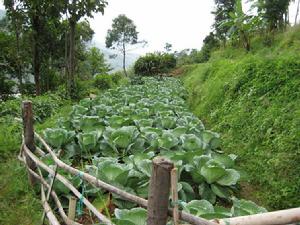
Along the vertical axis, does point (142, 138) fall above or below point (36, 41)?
below

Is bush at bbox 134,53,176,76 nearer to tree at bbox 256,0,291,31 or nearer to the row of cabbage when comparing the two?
tree at bbox 256,0,291,31

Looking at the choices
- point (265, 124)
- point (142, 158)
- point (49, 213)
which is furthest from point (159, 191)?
point (265, 124)

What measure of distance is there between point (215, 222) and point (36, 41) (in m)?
14.8

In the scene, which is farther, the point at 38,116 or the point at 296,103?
the point at 38,116

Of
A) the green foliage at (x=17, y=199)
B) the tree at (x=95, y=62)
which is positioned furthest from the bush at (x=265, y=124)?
the tree at (x=95, y=62)

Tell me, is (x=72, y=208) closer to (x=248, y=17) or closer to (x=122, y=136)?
(x=122, y=136)

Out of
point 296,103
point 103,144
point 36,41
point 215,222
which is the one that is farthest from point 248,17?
point 215,222

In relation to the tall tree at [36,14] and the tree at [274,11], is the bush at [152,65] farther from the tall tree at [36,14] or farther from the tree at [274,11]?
the tree at [274,11]

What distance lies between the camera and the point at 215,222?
1604mm

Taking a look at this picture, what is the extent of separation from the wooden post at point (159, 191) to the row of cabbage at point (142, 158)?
850 mm

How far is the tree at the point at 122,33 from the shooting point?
29078mm

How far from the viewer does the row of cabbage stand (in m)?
3.00

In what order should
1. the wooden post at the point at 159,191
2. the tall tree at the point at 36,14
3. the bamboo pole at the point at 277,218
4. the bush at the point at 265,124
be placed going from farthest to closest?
the tall tree at the point at 36,14 < the bush at the point at 265,124 < the wooden post at the point at 159,191 < the bamboo pole at the point at 277,218

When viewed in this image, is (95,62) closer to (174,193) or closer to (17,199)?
(17,199)
